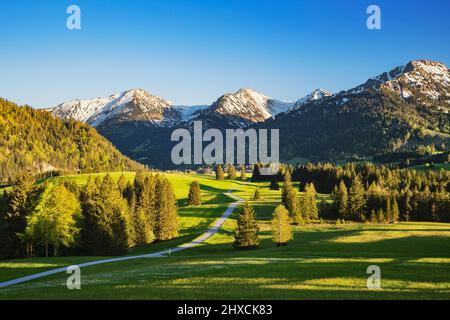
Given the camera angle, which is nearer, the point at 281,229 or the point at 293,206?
the point at 281,229

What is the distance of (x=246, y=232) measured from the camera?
65.6 meters

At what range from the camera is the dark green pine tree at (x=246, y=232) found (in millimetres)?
65125

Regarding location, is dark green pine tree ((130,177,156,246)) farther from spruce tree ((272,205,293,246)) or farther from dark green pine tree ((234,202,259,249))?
spruce tree ((272,205,293,246))

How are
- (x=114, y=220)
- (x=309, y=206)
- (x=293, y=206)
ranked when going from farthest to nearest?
1. (x=309, y=206)
2. (x=293, y=206)
3. (x=114, y=220)

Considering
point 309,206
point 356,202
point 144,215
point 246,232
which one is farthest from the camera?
point 356,202

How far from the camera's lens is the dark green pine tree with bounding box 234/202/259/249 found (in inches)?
2564

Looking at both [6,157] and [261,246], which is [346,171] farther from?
[6,157]

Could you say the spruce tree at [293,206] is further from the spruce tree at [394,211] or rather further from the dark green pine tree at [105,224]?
the dark green pine tree at [105,224]

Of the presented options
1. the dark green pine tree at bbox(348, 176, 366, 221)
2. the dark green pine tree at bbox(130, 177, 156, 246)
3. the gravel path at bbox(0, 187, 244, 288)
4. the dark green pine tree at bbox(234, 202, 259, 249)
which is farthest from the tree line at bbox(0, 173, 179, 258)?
the dark green pine tree at bbox(348, 176, 366, 221)

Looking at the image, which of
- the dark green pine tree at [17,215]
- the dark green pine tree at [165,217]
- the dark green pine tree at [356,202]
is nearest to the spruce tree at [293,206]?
the dark green pine tree at [356,202]

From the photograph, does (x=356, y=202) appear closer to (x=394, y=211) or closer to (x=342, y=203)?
(x=342, y=203)

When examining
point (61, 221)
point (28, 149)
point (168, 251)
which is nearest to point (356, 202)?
point (168, 251)
